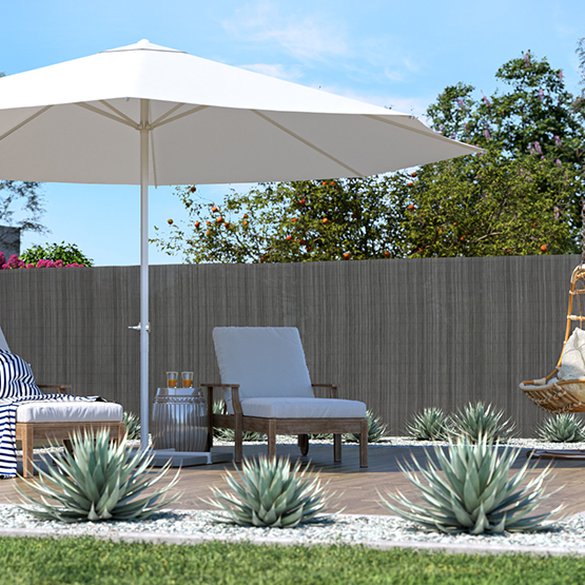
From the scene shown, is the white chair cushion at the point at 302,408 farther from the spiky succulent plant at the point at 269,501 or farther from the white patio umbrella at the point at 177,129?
the spiky succulent plant at the point at 269,501

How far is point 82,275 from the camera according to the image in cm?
1016

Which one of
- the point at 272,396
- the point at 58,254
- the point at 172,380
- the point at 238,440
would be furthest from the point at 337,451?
the point at 58,254

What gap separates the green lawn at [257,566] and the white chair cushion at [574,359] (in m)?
4.24

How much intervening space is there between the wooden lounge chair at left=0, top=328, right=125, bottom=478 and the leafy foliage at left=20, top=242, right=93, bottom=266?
1909 centimetres

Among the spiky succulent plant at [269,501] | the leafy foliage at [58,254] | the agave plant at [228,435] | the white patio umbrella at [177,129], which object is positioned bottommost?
the agave plant at [228,435]

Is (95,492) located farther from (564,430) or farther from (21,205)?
(21,205)

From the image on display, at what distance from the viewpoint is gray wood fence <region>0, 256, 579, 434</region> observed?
29.9 feet

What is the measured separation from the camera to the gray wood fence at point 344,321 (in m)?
9.11

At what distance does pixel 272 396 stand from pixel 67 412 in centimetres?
157

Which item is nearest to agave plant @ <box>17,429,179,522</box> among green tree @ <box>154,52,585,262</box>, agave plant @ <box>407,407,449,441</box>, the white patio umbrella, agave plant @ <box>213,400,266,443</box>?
the white patio umbrella

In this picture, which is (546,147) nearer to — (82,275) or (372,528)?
(82,275)

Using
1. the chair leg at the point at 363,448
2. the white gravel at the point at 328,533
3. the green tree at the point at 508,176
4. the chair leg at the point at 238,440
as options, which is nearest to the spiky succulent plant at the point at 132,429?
the chair leg at the point at 238,440

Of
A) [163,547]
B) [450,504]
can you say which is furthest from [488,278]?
[163,547]

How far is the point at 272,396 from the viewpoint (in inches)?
290
